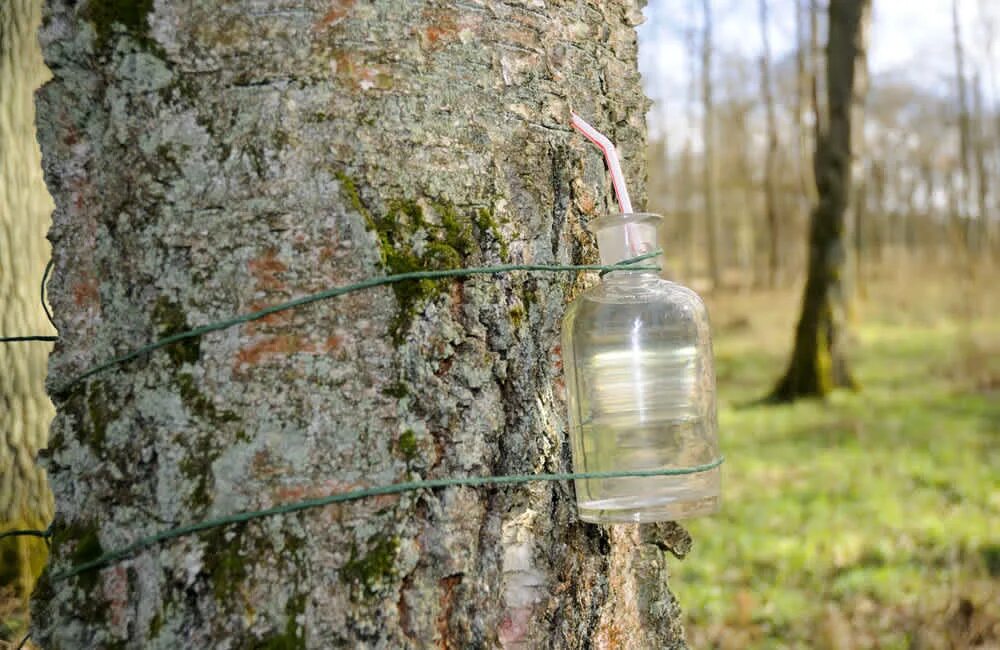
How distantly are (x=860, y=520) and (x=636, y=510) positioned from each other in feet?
15.0

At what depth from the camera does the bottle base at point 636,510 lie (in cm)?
129

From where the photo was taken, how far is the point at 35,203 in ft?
13.5

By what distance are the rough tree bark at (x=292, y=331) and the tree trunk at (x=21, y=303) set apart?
2751 mm

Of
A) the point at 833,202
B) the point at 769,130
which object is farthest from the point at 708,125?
the point at 833,202

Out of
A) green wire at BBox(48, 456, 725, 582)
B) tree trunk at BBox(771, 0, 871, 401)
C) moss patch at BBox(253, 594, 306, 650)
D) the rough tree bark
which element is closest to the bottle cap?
the rough tree bark

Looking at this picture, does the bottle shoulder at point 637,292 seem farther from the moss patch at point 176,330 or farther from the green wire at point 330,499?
the moss patch at point 176,330

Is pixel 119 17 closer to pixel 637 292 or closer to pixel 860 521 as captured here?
pixel 637 292

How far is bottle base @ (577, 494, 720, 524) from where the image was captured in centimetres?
129

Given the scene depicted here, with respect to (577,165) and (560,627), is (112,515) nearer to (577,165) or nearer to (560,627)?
(560,627)

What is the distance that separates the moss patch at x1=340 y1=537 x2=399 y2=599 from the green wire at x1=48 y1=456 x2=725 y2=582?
7 cm

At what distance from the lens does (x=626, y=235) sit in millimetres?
1334

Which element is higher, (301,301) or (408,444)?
(301,301)

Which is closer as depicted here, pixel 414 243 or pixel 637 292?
pixel 414 243

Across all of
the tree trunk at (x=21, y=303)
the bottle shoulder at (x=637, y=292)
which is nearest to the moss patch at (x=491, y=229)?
the bottle shoulder at (x=637, y=292)
